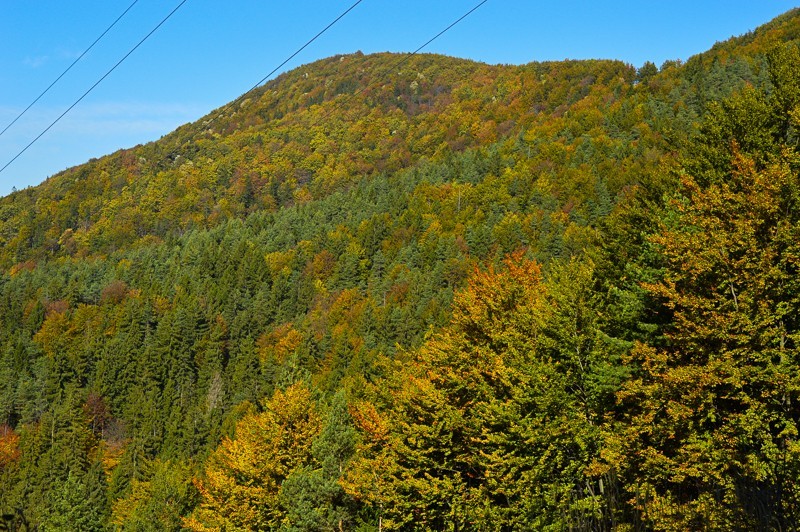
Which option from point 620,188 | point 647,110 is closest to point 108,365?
point 620,188

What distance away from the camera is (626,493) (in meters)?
17.1

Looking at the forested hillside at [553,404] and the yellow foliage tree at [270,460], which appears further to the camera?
the yellow foliage tree at [270,460]

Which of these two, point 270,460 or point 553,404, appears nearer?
point 553,404

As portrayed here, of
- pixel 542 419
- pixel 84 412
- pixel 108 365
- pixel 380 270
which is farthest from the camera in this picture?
pixel 380 270

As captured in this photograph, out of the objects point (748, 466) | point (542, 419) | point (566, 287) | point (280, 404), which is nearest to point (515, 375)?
point (542, 419)

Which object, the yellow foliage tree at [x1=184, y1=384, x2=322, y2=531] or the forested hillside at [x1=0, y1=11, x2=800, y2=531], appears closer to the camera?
the forested hillside at [x1=0, y1=11, x2=800, y2=531]

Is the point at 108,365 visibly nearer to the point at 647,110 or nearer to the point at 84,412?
the point at 84,412

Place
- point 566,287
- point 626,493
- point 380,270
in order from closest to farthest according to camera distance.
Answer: point 626,493
point 566,287
point 380,270

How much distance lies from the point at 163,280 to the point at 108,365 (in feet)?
160

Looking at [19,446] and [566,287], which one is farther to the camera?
[19,446]

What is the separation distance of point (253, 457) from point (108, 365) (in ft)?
305

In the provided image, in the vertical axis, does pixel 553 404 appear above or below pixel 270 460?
above

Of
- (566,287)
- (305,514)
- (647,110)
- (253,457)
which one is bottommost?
(305,514)

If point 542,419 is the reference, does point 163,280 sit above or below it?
above
